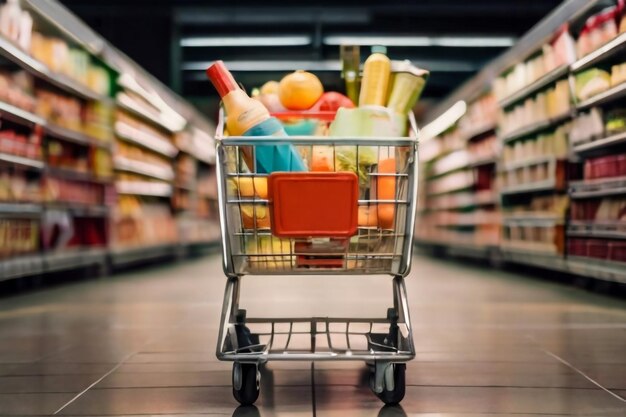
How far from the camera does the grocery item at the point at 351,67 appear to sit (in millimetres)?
2148

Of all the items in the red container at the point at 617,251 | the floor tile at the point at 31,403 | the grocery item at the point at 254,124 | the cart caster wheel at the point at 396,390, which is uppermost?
the grocery item at the point at 254,124

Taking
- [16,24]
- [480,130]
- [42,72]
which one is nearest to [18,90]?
[42,72]

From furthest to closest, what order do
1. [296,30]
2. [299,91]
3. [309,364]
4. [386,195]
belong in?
[296,30]
[309,364]
[299,91]
[386,195]

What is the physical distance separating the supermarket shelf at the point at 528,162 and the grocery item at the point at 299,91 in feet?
14.3

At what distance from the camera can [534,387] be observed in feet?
7.16

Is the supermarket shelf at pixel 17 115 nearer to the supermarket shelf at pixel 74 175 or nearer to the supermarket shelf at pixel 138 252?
the supermarket shelf at pixel 74 175

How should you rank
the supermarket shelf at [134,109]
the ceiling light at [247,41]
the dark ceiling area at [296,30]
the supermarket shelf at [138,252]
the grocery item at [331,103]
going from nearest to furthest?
the grocery item at [331,103], the supermarket shelf at [138,252], the supermarket shelf at [134,109], the dark ceiling area at [296,30], the ceiling light at [247,41]

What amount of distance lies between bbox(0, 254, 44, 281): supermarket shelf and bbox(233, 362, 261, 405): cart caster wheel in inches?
135

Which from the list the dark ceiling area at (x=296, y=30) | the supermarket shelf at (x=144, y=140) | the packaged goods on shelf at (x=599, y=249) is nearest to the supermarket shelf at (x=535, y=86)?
the packaged goods on shelf at (x=599, y=249)

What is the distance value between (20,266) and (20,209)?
0.42 m

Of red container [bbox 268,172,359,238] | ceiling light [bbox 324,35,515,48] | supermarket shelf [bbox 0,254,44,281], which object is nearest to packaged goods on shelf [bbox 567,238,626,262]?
red container [bbox 268,172,359,238]

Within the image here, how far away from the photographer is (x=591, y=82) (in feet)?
17.4

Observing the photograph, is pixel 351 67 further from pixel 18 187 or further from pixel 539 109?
pixel 539 109

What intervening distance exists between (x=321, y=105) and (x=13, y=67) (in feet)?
12.9
